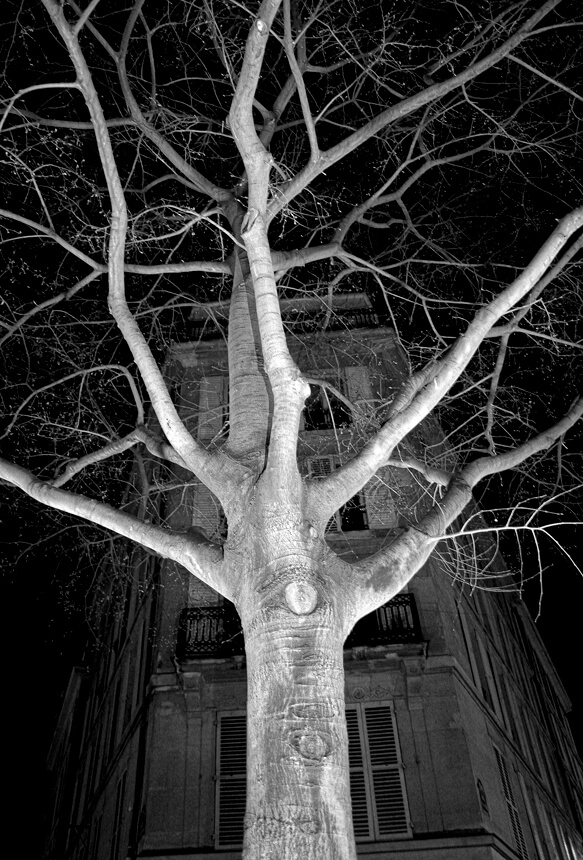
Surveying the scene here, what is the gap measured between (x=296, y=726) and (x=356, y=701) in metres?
8.58

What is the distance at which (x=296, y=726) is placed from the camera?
13.0ft

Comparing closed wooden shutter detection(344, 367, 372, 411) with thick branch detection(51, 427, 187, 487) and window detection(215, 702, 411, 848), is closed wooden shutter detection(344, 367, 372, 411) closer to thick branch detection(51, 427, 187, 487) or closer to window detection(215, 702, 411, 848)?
window detection(215, 702, 411, 848)

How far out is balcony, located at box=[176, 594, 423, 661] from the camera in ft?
40.0

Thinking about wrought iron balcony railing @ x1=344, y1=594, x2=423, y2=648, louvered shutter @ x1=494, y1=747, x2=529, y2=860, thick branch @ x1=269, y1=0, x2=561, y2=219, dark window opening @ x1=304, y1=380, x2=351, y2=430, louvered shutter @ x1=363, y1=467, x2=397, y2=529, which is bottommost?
louvered shutter @ x1=494, y1=747, x2=529, y2=860

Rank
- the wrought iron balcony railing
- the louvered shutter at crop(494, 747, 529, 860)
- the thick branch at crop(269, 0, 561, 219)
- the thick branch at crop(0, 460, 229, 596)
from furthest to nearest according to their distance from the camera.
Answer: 1. the louvered shutter at crop(494, 747, 529, 860)
2. the wrought iron balcony railing
3. the thick branch at crop(269, 0, 561, 219)
4. the thick branch at crop(0, 460, 229, 596)

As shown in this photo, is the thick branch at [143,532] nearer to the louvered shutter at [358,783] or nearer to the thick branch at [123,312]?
the thick branch at [123,312]

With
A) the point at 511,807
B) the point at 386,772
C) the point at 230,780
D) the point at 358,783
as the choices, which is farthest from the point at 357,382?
the point at 511,807

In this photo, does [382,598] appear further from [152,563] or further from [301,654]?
[152,563]

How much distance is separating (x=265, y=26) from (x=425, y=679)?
34.7 feet

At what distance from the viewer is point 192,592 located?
13.5m

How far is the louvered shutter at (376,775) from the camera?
10742 mm

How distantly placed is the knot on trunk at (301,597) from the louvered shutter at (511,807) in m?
10.9

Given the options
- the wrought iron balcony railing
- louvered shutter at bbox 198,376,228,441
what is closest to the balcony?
the wrought iron balcony railing

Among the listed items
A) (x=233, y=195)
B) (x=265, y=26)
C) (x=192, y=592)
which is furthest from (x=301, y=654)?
(x=192, y=592)
